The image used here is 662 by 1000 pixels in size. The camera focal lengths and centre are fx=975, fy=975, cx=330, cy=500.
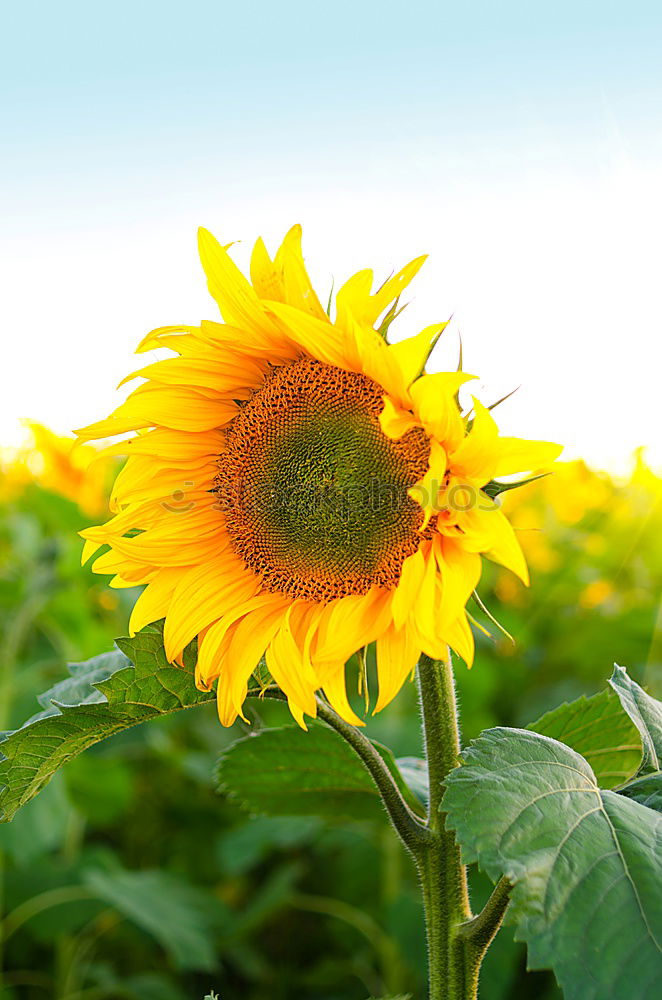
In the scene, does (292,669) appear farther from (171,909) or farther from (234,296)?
(171,909)

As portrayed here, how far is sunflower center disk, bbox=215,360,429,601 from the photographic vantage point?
3.70ft

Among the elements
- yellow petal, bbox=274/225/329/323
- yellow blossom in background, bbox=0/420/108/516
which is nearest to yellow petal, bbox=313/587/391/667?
yellow petal, bbox=274/225/329/323

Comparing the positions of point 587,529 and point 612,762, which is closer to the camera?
point 612,762

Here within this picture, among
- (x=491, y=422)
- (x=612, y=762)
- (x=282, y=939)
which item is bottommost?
(x=282, y=939)

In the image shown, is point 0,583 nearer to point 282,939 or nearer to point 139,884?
point 139,884

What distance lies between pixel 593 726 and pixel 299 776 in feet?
1.39

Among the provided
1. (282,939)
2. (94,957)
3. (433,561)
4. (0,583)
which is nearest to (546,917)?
(433,561)

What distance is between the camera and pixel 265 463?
1.24m

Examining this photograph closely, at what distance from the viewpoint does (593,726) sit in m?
1.21

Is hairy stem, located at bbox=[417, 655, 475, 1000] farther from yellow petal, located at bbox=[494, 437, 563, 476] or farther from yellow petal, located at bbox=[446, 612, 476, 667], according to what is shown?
yellow petal, located at bbox=[494, 437, 563, 476]

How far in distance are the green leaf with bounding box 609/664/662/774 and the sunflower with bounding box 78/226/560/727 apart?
24 cm

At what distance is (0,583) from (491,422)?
2656 millimetres

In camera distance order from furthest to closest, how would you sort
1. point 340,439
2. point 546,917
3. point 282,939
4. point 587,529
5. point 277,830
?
point 587,529, point 282,939, point 277,830, point 340,439, point 546,917

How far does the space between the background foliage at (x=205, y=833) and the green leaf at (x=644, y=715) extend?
141cm
